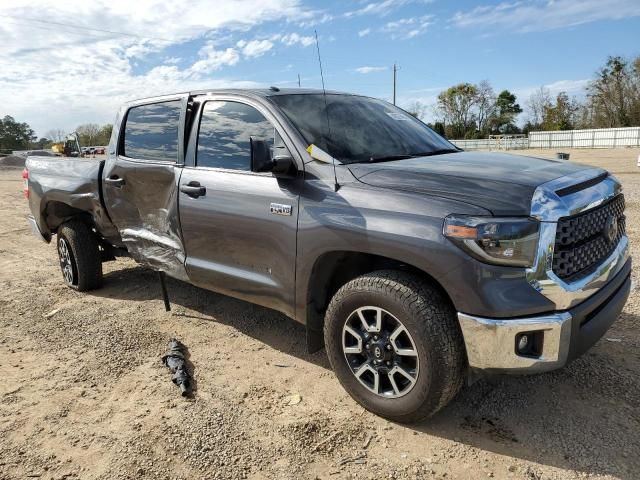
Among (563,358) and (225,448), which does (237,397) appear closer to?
(225,448)

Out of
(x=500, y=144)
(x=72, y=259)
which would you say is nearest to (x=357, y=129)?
(x=72, y=259)

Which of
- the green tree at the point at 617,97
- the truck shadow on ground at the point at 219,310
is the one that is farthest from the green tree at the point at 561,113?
the truck shadow on ground at the point at 219,310

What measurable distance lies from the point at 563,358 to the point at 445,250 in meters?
0.78

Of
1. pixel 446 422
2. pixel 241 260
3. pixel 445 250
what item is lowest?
pixel 446 422

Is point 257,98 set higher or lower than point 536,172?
higher

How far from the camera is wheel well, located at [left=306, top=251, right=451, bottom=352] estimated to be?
3088 mm

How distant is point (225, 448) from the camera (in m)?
2.80

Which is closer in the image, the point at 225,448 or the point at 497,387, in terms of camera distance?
the point at 225,448

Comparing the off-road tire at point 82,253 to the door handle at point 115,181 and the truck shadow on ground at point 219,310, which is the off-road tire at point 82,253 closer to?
Answer: the truck shadow on ground at point 219,310

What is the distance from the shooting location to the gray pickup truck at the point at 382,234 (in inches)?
98.3

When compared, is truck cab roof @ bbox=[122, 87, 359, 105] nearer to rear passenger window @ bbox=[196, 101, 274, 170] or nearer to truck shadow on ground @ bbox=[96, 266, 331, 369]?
rear passenger window @ bbox=[196, 101, 274, 170]

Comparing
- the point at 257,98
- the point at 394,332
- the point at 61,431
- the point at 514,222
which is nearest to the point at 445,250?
the point at 514,222

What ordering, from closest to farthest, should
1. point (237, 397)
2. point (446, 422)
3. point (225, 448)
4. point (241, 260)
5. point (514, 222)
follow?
point (514, 222) < point (225, 448) < point (446, 422) < point (237, 397) < point (241, 260)

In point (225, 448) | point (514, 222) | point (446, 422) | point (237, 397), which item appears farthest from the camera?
point (237, 397)
